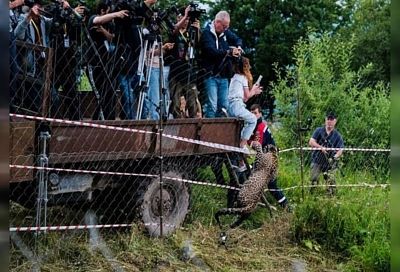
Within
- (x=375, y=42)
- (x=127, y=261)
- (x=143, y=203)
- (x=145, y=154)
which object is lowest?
(x=127, y=261)

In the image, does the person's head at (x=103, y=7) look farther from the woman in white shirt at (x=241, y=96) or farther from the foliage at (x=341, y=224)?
the foliage at (x=341, y=224)

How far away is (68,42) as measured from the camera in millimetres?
5398

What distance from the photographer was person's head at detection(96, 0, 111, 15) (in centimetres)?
573

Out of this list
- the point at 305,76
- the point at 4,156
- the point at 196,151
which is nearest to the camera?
the point at 4,156

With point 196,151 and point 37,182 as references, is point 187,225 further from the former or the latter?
point 37,182

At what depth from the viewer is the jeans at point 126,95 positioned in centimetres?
562

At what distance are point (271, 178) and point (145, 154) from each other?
5.89 ft

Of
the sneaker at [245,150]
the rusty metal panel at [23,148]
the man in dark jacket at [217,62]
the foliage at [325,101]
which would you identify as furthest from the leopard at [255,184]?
the foliage at [325,101]

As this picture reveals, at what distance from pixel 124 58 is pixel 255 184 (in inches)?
75.6

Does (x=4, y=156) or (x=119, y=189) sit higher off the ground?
(x=4, y=156)

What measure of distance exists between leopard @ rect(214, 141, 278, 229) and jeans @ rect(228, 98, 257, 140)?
0.50 ft

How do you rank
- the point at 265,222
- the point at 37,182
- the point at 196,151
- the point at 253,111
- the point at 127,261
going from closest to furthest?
the point at 37,182, the point at 127,261, the point at 196,151, the point at 265,222, the point at 253,111

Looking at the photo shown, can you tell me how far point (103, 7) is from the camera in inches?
229

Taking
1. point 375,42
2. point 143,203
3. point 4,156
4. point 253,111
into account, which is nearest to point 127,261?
point 143,203
